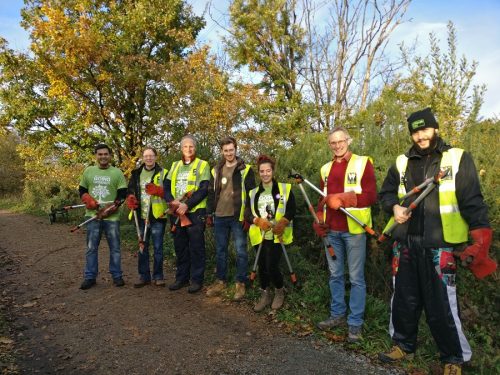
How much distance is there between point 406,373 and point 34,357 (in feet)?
12.0

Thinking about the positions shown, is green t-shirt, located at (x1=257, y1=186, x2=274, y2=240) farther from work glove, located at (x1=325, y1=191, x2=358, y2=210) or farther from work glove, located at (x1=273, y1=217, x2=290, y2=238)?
work glove, located at (x1=325, y1=191, x2=358, y2=210)

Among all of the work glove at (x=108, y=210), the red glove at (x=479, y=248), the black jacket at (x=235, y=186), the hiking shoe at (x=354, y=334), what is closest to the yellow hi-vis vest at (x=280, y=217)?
the black jacket at (x=235, y=186)

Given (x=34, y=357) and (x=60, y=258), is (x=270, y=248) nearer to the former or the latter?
(x=34, y=357)

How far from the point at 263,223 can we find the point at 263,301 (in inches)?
43.4

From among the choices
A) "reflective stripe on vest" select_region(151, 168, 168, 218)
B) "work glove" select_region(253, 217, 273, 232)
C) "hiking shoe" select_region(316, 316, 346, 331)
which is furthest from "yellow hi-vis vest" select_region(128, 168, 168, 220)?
"hiking shoe" select_region(316, 316, 346, 331)

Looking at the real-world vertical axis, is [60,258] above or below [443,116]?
below

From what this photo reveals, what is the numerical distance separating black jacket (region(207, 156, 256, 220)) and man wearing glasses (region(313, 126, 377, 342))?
1.23m

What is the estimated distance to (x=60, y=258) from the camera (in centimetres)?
830

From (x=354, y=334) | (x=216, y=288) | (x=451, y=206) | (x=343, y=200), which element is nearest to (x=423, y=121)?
(x=451, y=206)

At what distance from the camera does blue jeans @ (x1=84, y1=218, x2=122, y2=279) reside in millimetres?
5836

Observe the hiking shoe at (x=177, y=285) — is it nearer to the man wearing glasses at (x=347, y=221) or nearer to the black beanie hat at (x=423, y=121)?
the man wearing glasses at (x=347, y=221)

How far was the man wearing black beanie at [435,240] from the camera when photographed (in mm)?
3051

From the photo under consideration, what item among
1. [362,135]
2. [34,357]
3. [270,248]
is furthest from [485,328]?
[34,357]

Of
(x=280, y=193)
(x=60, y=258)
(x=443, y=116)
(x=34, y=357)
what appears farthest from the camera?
(x=60, y=258)
